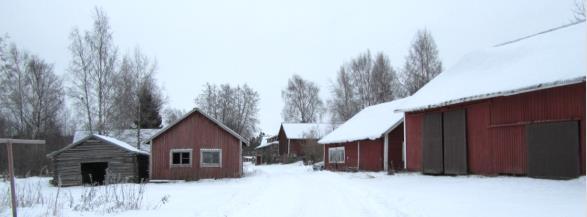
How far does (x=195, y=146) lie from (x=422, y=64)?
27.7 m

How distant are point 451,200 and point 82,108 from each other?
32412mm

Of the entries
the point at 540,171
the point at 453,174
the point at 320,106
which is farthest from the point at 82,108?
the point at 320,106

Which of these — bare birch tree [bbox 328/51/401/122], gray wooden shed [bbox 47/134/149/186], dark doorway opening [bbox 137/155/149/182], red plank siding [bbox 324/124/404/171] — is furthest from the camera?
bare birch tree [bbox 328/51/401/122]

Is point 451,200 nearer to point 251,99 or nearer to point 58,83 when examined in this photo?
point 58,83

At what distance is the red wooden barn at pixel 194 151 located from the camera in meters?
31.6

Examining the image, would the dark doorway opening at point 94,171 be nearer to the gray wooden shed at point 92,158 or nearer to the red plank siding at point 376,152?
the gray wooden shed at point 92,158

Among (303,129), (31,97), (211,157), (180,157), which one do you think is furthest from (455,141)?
(303,129)

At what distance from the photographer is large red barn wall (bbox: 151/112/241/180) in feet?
104

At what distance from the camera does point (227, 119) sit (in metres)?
77.6

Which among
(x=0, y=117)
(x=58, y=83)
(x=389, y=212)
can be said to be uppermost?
(x=58, y=83)

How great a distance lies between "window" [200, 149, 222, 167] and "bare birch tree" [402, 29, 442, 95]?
25525mm

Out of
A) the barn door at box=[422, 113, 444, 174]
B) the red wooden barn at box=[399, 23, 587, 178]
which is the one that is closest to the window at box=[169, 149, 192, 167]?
the red wooden barn at box=[399, 23, 587, 178]

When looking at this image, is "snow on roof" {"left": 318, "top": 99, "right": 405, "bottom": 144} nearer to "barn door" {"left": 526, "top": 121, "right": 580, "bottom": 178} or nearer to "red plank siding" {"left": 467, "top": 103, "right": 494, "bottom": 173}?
"red plank siding" {"left": 467, "top": 103, "right": 494, "bottom": 173}

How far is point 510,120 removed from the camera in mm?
18703
